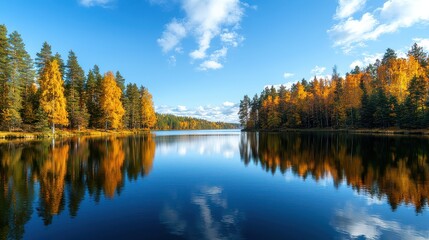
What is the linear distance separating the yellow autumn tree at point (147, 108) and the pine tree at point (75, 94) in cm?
3080

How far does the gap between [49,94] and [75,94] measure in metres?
14.1

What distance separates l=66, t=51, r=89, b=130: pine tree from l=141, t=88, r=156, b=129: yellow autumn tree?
30.8 metres

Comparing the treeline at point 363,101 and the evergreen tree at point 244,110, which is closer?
the treeline at point 363,101

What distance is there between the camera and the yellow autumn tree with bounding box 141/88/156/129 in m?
109

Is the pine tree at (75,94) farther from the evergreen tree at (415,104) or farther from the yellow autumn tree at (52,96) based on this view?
the evergreen tree at (415,104)

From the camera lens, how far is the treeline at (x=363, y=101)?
63188 mm

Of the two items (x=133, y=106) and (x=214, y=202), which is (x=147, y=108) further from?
(x=214, y=202)

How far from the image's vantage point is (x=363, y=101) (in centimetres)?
7719

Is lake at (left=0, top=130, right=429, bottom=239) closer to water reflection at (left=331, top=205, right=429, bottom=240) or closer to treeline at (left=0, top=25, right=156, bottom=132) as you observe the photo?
water reflection at (left=331, top=205, right=429, bottom=240)

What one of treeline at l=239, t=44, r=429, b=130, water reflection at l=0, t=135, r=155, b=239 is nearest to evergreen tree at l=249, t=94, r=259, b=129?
treeline at l=239, t=44, r=429, b=130

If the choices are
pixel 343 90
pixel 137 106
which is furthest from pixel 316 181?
pixel 137 106

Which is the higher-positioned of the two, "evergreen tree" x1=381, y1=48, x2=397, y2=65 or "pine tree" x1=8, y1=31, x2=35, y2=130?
"evergreen tree" x1=381, y1=48, x2=397, y2=65

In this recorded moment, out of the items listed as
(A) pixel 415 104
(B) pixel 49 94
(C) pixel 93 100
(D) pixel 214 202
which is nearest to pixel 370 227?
(D) pixel 214 202

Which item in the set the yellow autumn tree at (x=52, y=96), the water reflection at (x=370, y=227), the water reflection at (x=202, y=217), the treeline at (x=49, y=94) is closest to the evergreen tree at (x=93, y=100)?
the treeline at (x=49, y=94)
